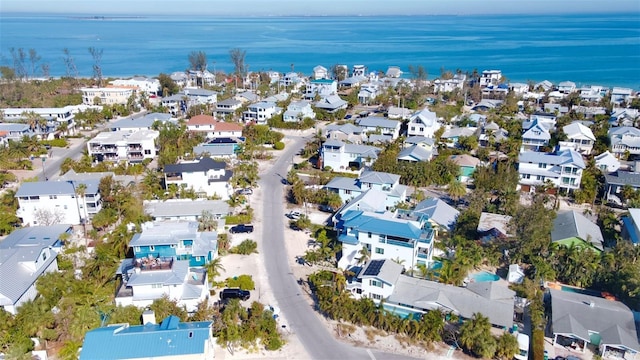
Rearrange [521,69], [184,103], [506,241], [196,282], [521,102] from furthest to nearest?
[521,69] → [521,102] → [184,103] → [506,241] → [196,282]

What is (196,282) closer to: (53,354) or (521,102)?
(53,354)

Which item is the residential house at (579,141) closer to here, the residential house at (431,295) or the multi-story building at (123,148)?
the residential house at (431,295)

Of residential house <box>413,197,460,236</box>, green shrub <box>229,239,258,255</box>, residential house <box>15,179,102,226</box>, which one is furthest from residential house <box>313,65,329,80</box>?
green shrub <box>229,239,258,255</box>

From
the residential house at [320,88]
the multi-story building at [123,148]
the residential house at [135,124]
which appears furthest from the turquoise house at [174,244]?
the residential house at [320,88]

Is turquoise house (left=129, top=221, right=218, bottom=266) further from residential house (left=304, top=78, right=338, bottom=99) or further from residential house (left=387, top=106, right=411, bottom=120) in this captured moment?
residential house (left=304, top=78, right=338, bottom=99)

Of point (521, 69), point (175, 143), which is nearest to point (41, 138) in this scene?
point (175, 143)

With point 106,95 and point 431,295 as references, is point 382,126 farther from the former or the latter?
point 106,95
